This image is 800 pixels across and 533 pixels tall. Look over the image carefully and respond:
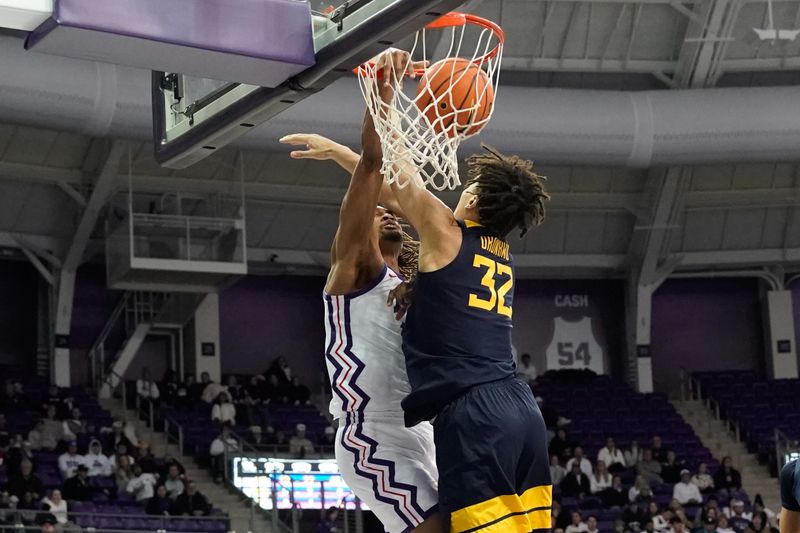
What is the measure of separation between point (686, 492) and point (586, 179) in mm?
7093

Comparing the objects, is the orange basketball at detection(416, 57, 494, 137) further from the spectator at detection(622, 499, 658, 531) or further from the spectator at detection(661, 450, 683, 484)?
the spectator at detection(661, 450, 683, 484)

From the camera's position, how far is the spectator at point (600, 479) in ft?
68.6

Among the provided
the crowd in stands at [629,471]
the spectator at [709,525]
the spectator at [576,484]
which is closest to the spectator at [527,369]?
the crowd in stands at [629,471]

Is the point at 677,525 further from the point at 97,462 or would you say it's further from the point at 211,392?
the point at 211,392

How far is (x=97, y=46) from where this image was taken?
4750mm

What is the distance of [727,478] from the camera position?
21.9 meters

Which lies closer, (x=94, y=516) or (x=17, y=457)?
(x=94, y=516)

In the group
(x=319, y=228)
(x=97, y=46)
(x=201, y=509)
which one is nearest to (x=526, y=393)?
(x=97, y=46)

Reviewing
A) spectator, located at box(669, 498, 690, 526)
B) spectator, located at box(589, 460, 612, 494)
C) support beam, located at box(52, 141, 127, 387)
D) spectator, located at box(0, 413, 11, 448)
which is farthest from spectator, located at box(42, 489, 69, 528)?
spectator, located at box(589, 460, 612, 494)

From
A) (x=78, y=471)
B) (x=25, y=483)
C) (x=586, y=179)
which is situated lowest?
(x=25, y=483)

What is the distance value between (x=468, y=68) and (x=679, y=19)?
16.8m

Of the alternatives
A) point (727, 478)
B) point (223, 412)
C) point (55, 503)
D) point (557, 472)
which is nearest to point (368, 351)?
point (55, 503)

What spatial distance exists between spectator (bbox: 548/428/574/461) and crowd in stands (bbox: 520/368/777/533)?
2cm

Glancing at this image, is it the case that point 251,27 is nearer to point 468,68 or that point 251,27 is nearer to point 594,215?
point 468,68
